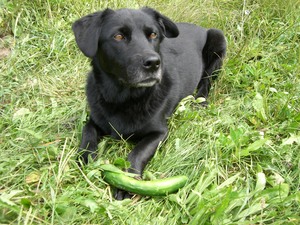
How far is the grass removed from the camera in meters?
1.89

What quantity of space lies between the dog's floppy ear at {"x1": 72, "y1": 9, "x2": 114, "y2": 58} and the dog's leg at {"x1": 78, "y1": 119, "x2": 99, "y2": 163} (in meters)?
0.53

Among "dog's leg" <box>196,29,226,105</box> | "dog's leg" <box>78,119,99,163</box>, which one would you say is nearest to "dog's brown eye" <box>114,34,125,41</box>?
"dog's leg" <box>78,119,99,163</box>

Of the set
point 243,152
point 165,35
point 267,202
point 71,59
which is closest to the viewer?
point 267,202

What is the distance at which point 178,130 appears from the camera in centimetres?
268

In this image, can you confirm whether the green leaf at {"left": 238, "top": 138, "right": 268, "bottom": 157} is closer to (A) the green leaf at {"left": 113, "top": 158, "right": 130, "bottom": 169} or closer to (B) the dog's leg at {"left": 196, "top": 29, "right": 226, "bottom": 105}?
(A) the green leaf at {"left": 113, "top": 158, "right": 130, "bottom": 169}

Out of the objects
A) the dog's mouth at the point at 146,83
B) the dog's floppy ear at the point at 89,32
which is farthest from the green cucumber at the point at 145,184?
the dog's floppy ear at the point at 89,32

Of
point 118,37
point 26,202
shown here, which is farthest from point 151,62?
point 26,202

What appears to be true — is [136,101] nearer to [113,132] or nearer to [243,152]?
[113,132]

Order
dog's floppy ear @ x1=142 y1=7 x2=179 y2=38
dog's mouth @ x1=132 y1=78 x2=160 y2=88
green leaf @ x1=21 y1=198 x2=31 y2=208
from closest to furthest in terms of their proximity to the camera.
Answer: green leaf @ x1=21 y1=198 x2=31 y2=208 < dog's mouth @ x1=132 y1=78 x2=160 y2=88 < dog's floppy ear @ x1=142 y1=7 x2=179 y2=38

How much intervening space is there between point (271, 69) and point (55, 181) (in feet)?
7.56

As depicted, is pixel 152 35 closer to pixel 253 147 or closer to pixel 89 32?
pixel 89 32

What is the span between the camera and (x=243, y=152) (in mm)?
2232

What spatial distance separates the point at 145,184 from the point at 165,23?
1266 mm

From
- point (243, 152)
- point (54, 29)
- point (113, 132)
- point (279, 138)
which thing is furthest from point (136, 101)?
point (54, 29)
